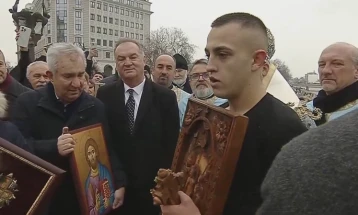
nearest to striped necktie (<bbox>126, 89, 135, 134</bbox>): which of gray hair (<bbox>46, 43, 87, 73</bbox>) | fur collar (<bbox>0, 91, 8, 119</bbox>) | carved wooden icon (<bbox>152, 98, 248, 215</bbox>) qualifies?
gray hair (<bbox>46, 43, 87, 73</bbox>)

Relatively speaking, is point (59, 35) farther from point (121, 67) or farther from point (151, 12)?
point (121, 67)

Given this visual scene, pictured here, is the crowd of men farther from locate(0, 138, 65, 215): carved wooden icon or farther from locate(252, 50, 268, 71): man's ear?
locate(0, 138, 65, 215): carved wooden icon

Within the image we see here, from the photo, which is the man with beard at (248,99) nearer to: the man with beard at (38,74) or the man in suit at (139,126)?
the man in suit at (139,126)

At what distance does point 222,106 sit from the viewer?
7.86 feet

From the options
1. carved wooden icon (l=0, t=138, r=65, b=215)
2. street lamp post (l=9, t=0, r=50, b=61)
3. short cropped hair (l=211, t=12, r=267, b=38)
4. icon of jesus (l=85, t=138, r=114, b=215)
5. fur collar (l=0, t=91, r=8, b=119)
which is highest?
street lamp post (l=9, t=0, r=50, b=61)

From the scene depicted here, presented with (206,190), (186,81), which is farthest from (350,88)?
(186,81)

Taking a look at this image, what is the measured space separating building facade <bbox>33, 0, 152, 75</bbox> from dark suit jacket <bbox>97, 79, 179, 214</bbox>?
84.7 metres

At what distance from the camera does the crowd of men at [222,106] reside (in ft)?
2.41

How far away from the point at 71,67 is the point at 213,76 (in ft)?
5.31

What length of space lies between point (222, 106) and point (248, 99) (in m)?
0.37

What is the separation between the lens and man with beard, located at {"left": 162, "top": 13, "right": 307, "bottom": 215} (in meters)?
1.88

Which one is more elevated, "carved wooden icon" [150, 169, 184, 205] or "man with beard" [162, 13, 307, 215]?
"man with beard" [162, 13, 307, 215]

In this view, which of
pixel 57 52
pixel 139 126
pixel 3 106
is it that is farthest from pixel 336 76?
pixel 3 106

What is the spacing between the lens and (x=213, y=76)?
6.52ft
